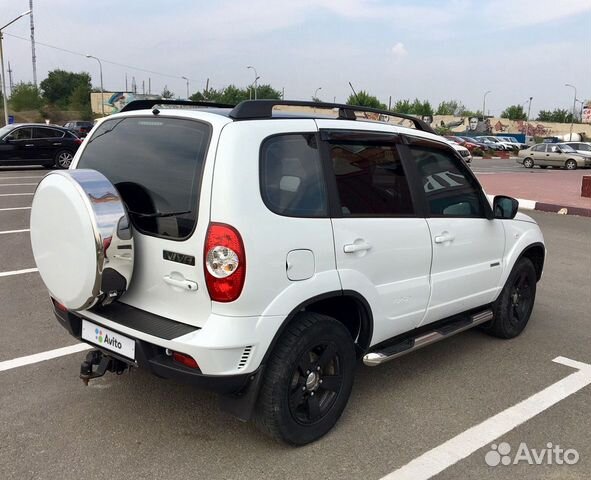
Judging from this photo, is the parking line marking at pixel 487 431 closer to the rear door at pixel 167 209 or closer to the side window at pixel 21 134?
the rear door at pixel 167 209

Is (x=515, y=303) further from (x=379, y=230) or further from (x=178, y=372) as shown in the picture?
(x=178, y=372)

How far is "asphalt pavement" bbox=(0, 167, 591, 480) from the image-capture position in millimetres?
2844

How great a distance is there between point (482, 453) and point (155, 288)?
1.96 meters

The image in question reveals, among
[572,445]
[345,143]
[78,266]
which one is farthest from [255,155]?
[572,445]

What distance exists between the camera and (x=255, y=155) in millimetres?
2750

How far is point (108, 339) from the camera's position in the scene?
2979 mm

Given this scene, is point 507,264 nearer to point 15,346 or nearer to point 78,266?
point 78,266

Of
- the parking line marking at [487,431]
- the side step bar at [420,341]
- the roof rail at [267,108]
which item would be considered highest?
the roof rail at [267,108]

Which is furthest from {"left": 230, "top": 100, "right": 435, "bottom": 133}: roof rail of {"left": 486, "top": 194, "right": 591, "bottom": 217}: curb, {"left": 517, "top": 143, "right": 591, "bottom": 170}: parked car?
{"left": 517, "top": 143, "right": 591, "bottom": 170}: parked car

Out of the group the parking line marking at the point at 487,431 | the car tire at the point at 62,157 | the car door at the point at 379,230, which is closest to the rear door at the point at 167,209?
the car door at the point at 379,230

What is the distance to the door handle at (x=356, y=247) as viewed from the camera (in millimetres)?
3027

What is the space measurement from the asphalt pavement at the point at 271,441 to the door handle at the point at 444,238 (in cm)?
100

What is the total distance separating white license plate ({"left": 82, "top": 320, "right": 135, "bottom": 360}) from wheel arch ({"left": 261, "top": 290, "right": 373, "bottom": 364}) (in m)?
0.91

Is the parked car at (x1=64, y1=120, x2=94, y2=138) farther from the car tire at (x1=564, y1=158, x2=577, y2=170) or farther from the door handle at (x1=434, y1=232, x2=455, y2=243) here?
the car tire at (x1=564, y1=158, x2=577, y2=170)
